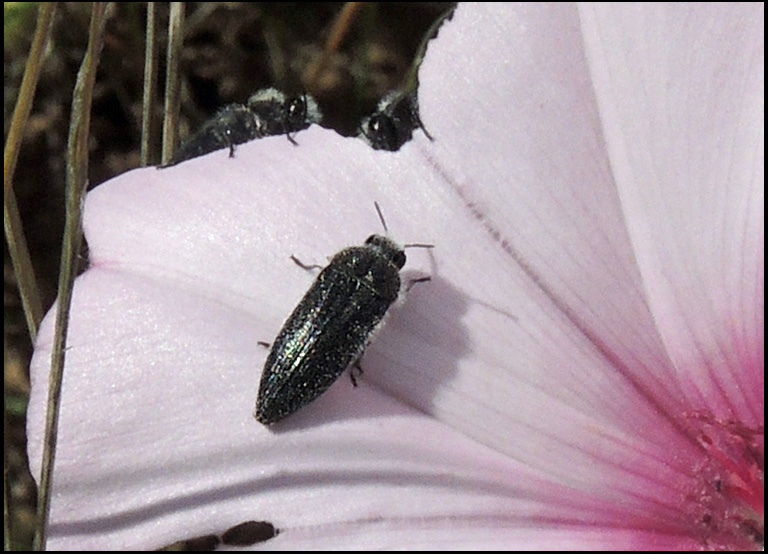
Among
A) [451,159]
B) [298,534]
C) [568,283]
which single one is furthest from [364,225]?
[298,534]

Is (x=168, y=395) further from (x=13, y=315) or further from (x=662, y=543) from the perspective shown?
(x=13, y=315)

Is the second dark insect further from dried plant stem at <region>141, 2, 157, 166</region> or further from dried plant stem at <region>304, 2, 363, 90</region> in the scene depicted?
dried plant stem at <region>304, 2, 363, 90</region>

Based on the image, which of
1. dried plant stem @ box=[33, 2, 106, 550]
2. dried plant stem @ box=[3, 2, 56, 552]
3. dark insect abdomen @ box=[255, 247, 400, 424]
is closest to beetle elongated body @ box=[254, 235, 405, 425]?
dark insect abdomen @ box=[255, 247, 400, 424]

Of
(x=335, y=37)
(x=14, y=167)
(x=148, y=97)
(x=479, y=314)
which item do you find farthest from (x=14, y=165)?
(x=335, y=37)

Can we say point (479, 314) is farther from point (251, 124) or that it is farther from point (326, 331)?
point (251, 124)

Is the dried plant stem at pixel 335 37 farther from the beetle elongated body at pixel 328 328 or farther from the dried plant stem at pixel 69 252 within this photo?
the beetle elongated body at pixel 328 328

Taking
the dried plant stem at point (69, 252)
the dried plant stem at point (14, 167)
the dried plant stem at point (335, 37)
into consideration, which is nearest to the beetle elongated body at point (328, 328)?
the dried plant stem at point (69, 252)
